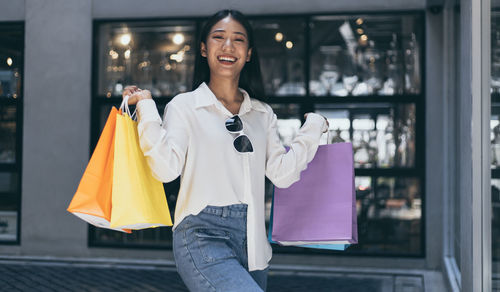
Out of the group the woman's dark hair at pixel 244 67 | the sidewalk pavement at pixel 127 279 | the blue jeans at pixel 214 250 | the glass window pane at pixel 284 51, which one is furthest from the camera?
the glass window pane at pixel 284 51

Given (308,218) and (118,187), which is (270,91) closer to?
(308,218)

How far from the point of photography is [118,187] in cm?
254

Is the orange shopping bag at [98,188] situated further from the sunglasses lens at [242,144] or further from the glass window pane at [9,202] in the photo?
the glass window pane at [9,202]

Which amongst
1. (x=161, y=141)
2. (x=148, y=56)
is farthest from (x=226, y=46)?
(x=148, y=56)

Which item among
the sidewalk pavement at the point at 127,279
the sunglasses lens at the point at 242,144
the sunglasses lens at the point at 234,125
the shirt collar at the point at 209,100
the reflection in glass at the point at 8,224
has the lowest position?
the sidewalk pavement at the point at 127,279

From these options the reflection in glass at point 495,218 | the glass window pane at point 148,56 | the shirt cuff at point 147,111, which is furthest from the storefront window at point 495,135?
the glass window pane at point 148,56

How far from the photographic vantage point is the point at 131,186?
255 cm

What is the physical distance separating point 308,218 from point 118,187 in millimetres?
1018

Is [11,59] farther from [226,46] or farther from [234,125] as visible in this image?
[234,125]

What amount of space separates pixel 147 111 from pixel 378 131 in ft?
16.6

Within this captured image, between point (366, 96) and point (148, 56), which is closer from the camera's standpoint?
point (366, 96)

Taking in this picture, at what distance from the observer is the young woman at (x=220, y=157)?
253cm

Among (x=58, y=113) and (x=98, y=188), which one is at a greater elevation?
(x=58, y=113)

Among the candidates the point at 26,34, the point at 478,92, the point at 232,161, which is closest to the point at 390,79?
the point at 478,92
